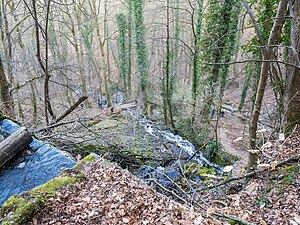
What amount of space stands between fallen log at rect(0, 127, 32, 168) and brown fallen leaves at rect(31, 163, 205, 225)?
112cm

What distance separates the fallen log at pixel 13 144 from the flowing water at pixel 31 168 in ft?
0.45

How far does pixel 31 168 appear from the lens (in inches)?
116

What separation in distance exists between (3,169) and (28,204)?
117 centimetres

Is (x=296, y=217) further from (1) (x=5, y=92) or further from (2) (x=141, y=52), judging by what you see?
(2) (x=141, y=52)

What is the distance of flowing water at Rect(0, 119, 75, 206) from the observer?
2670 millimetres

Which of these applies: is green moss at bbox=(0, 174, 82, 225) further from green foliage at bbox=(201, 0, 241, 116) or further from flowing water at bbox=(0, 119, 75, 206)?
green foliage at bbox=(201, 0, 241, 116)

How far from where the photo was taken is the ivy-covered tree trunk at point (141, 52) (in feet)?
48.1

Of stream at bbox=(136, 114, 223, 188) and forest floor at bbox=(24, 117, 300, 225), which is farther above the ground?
forest floor at bbox=(24, 117, 300, 225)

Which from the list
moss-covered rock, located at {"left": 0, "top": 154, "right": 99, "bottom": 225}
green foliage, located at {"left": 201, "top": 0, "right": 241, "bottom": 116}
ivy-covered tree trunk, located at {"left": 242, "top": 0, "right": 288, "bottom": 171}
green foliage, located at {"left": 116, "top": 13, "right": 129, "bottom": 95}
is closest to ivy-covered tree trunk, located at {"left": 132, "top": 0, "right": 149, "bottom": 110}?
green foliage, located at {"left": 116, "top": 13, "right": 129, "bottom": 95}

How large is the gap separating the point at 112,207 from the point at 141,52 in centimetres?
1436

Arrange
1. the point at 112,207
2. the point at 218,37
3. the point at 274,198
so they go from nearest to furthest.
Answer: the point at 112,207
the point at 274,198
the point at 218,37

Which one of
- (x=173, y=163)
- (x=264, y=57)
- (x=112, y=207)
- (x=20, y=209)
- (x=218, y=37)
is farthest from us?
(x=218, y=37)

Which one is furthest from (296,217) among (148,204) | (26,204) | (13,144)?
(13,144)

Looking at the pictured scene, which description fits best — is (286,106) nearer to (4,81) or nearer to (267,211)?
(267,211)
